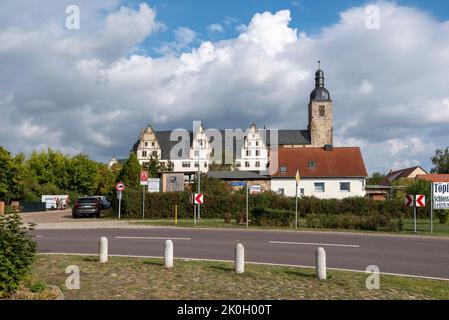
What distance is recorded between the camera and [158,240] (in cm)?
1617

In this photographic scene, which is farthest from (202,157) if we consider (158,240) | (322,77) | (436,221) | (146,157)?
(158,240)

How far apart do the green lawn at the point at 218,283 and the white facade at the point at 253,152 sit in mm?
92426

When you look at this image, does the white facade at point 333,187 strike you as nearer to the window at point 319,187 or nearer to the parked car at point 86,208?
the window at point 319,187

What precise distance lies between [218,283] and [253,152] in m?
95.9

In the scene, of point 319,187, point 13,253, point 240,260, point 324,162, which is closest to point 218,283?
point 240,260

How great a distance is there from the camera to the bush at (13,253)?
654 centimetres

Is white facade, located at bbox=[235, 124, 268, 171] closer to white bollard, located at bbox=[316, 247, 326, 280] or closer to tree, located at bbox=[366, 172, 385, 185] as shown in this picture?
tree, located at bbox=[366, 172, 385, 185]

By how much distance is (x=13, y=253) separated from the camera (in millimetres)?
6750

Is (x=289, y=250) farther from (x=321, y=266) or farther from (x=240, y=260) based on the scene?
(x=321, y=266)

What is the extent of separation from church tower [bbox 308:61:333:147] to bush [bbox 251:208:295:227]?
277 ft

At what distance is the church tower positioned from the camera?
108 metres

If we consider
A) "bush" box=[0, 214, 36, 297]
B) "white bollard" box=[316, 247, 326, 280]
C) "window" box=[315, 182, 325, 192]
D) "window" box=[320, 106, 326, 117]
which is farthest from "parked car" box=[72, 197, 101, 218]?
"window" box=[320, 106, 326, 117]

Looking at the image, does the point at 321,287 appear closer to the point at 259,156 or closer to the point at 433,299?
the point at 433,299
